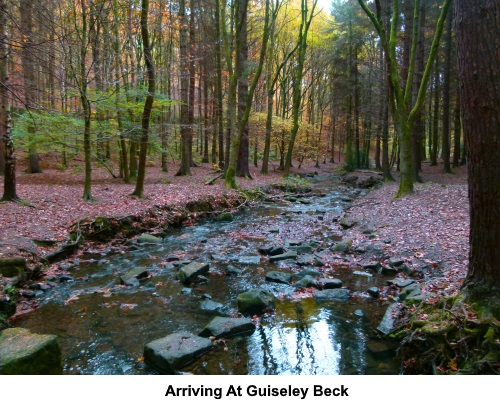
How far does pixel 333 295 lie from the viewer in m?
6.32

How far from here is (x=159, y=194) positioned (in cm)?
1405

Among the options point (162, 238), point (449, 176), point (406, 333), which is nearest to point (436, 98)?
point (449, 176)

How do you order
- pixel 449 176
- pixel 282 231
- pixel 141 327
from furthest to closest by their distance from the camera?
pixel 449 176
pixel 282 231
pixel 141 327

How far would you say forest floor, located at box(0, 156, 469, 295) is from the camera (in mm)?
6914

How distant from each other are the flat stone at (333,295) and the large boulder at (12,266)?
18.7ft

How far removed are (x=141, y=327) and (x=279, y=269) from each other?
11.9 ft

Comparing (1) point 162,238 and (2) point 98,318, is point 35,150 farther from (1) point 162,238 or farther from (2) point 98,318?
(2) point 98,318

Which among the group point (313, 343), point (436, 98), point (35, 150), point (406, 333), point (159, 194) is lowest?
point (313, 343)

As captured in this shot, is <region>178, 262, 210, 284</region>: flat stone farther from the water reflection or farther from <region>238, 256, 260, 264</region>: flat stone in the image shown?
the water reflection

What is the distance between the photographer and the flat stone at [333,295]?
20.4ft

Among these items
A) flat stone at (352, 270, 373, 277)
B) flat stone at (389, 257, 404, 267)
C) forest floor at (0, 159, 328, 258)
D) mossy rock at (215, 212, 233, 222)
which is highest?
forest floor at (0, 159, 328, 258)

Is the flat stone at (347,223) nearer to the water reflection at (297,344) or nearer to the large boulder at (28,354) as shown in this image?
the water reflection at (297,344)

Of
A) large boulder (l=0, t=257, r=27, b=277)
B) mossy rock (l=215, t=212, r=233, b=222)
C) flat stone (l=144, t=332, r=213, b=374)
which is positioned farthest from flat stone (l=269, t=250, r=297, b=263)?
large boulder (l=0, t=257, r=27, b=277)

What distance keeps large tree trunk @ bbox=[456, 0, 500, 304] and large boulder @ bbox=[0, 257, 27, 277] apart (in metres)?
7.51
